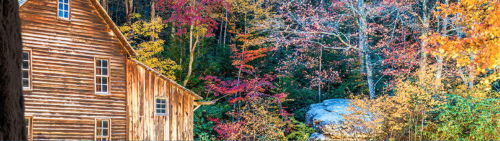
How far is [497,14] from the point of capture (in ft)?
26.1

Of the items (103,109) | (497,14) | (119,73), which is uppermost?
(497,14)

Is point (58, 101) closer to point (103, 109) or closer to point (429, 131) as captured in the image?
point (103, 109)

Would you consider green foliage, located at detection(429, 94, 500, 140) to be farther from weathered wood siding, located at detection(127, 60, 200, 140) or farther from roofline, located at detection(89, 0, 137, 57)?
roofline, located at detection(89, 0, 137, 57)

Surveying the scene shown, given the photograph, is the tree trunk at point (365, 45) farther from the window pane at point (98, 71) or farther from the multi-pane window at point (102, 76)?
the window pane at point (98, 71)

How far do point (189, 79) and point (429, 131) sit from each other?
36.3ft

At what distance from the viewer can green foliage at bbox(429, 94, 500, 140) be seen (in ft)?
44.5

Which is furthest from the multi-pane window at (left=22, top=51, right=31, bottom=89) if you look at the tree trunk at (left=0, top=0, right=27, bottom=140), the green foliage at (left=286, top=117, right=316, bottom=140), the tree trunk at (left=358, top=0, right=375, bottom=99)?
the tree trunk at (left=358, top=0, right=375, bottom=99)

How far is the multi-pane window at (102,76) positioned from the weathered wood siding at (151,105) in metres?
0.72

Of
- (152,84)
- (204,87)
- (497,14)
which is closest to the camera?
(497,14)

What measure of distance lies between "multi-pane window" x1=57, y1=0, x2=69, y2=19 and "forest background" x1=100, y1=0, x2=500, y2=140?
489cm

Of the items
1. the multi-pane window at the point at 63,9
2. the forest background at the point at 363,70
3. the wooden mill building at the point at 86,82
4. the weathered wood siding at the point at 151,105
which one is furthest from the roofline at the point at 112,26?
the forest background at the point at 363,70

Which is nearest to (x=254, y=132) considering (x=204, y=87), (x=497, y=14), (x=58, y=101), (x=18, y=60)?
(x=204, y=87)

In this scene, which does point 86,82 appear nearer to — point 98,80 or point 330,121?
point 98,80

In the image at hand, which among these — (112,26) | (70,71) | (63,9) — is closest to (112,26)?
(112,26)
